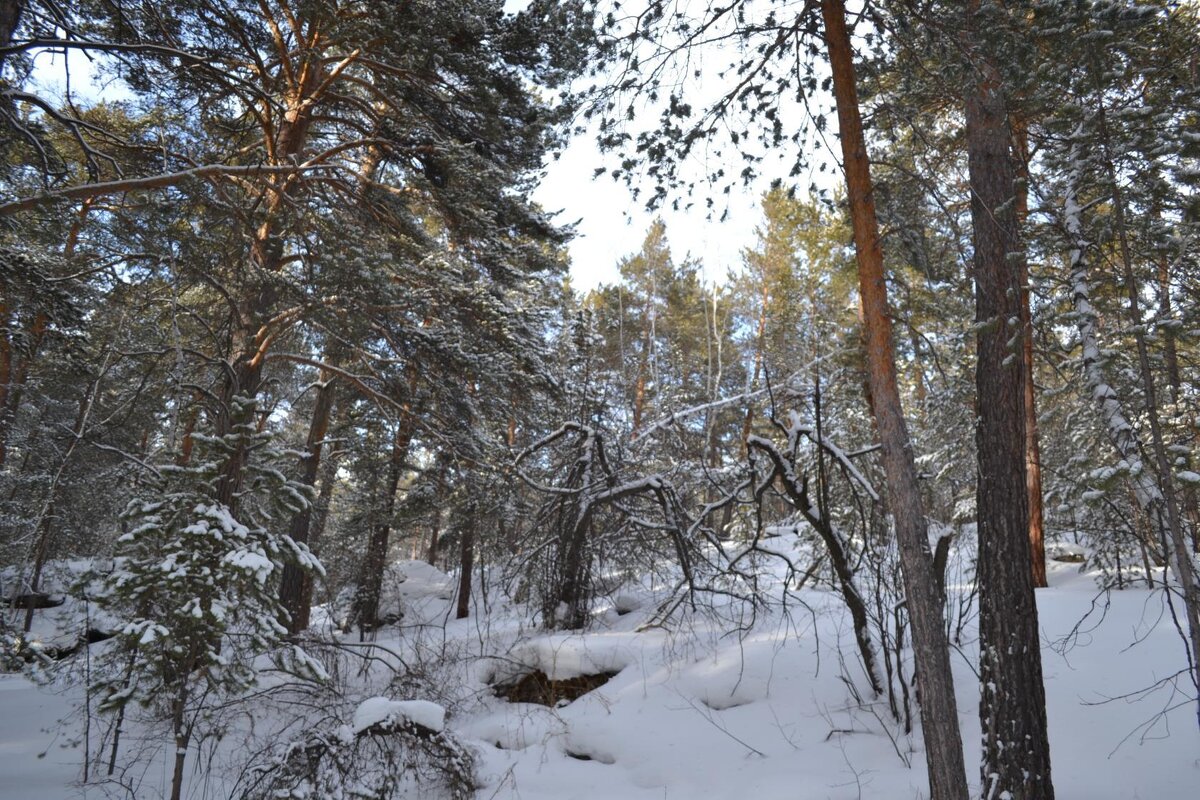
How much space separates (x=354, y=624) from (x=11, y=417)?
7954 mm

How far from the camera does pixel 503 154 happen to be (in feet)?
28.2

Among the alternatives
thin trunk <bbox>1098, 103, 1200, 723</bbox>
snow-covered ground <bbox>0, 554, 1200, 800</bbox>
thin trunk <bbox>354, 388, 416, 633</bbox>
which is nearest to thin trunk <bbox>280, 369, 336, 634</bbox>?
thin trunk <bbox>354, 388, 416, 633</bbox>

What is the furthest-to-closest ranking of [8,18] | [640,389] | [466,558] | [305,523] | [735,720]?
[640,389] < [466,558] < [305,523] < [735,720] < [8,18]

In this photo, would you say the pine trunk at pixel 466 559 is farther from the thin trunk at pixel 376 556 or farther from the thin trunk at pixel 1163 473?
the thin trunk at pixel 1163 473

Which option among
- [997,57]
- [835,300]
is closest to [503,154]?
[997,57]

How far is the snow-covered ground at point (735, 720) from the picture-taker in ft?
16.4

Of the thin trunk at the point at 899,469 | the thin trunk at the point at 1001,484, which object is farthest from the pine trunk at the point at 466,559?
the thin trunk at the point at 1001,484

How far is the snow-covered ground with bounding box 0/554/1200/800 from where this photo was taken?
499 centimetres

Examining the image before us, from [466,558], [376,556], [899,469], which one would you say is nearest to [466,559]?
[466,558]

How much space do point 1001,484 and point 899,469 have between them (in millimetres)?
782

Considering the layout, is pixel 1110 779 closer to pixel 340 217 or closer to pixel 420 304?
pixel 420 304

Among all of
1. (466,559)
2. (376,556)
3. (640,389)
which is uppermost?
(640,389)

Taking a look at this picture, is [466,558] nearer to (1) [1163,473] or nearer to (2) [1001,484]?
(2) [1001,484]

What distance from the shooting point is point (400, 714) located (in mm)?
5301
